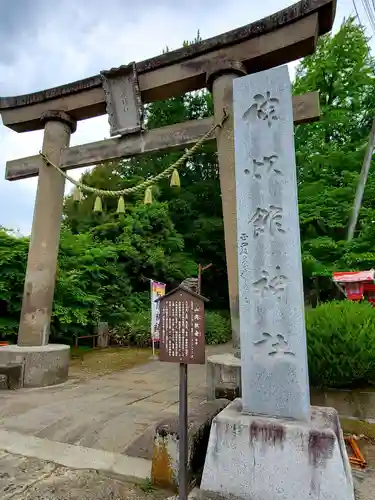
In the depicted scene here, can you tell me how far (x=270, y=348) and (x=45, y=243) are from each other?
492 centimetres

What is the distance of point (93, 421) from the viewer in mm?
3885

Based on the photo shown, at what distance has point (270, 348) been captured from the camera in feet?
8.55

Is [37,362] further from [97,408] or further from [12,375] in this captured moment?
[97,408]

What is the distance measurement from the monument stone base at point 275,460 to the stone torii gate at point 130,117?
2.34 metres

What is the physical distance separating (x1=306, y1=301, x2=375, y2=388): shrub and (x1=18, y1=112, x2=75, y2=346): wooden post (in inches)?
177

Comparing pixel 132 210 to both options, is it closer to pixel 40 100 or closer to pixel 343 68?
pixel 40 100

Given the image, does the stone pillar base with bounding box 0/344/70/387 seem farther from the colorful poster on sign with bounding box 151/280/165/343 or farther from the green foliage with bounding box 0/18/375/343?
the colorful poster on sign with bounding box 151/280/165/343

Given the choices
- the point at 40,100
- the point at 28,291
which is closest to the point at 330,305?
the point at 28,291

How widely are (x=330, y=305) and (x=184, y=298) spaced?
2.91 meters

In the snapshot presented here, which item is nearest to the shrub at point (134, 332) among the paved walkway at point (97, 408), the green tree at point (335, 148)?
the paved walkway at point (97, 408)

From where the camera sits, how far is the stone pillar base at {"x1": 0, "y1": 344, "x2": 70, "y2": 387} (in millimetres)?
5480

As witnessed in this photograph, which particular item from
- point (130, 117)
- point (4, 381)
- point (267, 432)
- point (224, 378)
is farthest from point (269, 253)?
point (4, 381)

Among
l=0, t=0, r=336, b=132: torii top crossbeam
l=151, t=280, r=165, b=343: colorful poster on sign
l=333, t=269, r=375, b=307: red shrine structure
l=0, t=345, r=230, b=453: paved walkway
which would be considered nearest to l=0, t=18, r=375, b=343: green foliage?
l=333, t=269, r=375, b=307: red shrine structure

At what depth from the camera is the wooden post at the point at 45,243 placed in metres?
6.00
